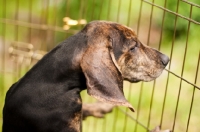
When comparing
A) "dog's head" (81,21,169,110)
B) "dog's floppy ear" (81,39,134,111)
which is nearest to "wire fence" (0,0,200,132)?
"dog's head" (81,21,169,110)

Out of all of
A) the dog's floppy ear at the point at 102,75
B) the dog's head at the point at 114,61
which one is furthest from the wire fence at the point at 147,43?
the dog's floppy ear at the point at 102,75

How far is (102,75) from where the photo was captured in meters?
1.94

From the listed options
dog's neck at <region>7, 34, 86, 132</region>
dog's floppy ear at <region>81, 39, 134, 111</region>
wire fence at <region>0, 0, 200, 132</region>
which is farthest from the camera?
wire fence at <region>0, 0, 200, 132</region>

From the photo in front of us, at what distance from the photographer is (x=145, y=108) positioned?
3.35 m

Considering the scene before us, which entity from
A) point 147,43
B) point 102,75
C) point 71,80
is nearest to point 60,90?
point 71,80

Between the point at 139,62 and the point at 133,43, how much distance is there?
9 cm

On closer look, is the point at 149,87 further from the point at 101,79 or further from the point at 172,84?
the point at 101,79

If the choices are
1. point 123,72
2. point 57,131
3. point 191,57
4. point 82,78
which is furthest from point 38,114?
point 191,57

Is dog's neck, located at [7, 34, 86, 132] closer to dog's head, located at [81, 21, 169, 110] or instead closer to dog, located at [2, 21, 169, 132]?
dog, located at [2, 21, 169, 132]

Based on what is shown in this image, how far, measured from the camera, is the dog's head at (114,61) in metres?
1.93

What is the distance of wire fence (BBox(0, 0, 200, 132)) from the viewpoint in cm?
314

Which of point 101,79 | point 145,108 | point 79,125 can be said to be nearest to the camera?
point 101,79

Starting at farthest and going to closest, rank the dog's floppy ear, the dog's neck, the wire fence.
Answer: the wire fence → the dog's neck → the dog's floppy ear

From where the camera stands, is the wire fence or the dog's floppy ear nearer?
the dog's floppy ear
